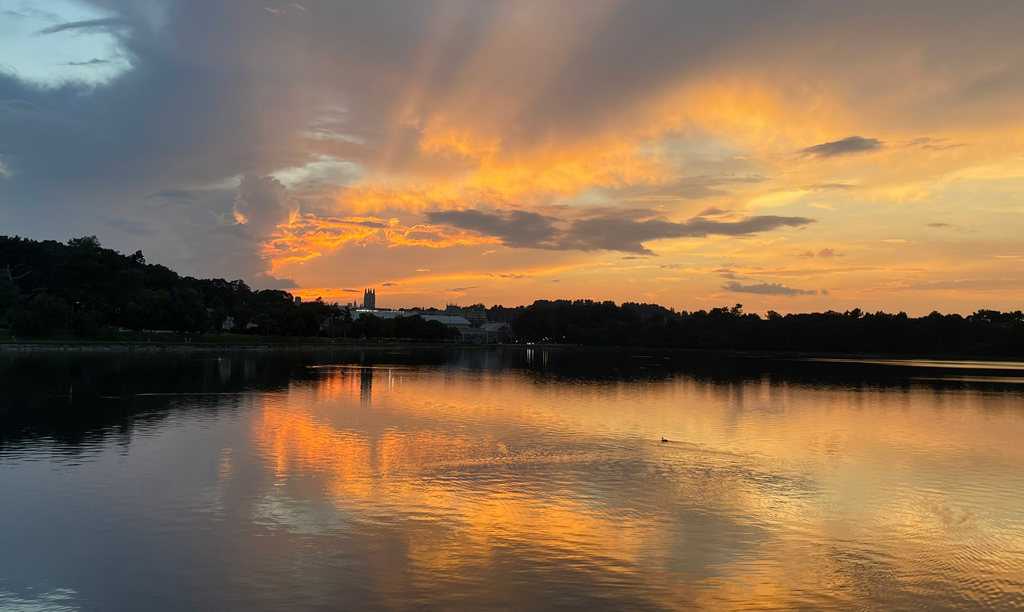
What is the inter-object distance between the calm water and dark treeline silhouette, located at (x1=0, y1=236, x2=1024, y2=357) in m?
73.8

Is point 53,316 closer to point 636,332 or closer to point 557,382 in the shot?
point 557,382

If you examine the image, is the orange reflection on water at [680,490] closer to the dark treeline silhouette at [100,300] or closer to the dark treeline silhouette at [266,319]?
the dark treeline silhouette at [100,300]

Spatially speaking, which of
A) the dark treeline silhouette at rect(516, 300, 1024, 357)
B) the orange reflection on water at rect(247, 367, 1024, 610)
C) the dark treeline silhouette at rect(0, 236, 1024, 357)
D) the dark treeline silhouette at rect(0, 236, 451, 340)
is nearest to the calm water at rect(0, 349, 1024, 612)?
the orange reflection on water at rect(247, 367, 1024, 610)

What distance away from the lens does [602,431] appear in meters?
28.6

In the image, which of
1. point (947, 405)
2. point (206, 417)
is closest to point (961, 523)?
point (206, 417)

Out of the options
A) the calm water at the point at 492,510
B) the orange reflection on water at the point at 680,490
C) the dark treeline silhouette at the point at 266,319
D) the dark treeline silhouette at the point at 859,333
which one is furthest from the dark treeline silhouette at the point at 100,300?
the dark treeline silhouette at the point at 859,333

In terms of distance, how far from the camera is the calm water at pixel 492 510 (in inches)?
437

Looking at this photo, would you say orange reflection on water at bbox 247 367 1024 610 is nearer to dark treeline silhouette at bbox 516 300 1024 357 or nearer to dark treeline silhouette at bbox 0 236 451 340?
dark treeline silhouette at bbox 0 236 451 340

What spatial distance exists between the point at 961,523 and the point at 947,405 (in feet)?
103

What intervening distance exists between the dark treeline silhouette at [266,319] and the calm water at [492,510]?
73804 mm

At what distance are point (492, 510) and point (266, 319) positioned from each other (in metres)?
123

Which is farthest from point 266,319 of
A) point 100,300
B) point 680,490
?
point 680,490

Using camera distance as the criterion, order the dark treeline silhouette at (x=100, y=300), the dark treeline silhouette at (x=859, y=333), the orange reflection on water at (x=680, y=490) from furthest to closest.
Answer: the dark treeline silhouette at (x=859, y=333)
the dark treeline silhouette at (x=100, y=300)
the orange reflection on water at (x=680, y=490)

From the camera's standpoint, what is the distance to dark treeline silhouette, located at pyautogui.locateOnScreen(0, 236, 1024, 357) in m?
96.9
